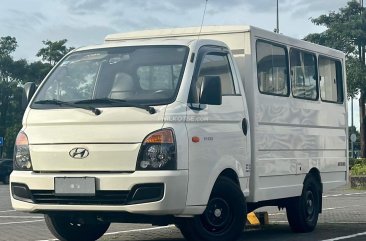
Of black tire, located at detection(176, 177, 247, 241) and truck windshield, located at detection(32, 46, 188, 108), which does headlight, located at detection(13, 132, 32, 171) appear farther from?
black tire, located at detection(176, 177, 247, 241)

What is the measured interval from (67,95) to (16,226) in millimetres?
5112

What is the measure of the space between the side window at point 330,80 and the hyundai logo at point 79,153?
504 cm

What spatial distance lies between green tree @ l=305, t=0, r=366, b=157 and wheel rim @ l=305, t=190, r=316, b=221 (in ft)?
119

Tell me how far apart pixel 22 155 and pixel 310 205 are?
4.86 meters

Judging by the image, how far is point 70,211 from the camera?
853 centimetres

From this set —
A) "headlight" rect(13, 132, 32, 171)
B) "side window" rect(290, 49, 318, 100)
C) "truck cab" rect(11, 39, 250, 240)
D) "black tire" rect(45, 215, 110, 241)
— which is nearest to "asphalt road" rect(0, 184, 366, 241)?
"black tire" rect(45, 215, 110, 241)

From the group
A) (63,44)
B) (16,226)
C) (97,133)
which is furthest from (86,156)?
(63,44)

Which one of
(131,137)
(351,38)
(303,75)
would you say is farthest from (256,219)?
(351,38)

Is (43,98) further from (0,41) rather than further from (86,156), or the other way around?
(0,41)

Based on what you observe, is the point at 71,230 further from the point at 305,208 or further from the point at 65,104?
the point at 305,208

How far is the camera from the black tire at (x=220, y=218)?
8.88m

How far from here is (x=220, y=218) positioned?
30.4 feet

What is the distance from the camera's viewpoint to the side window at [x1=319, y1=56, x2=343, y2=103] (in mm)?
12633

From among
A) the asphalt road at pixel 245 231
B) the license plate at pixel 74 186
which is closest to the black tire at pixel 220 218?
the license plate at pixel 74 186
